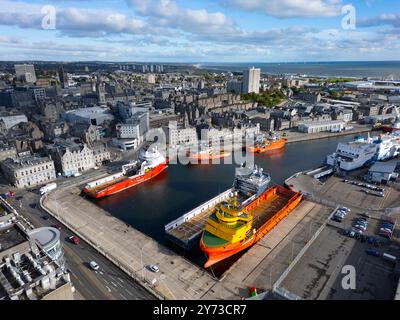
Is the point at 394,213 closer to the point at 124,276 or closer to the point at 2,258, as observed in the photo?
the point at 124,276

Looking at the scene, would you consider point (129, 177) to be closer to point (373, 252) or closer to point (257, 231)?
point (257, 231)

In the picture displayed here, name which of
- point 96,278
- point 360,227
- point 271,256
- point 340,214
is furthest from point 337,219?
point 96,278

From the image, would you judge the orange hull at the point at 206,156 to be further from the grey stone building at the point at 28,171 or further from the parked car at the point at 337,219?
the parked car at the point at 337,219

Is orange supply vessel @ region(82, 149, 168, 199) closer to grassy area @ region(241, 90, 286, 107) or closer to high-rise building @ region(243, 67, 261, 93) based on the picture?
grassy area @ region(241, 90, 286, 107)

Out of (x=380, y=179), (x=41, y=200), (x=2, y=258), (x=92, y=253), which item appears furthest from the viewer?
(x=380, y=179)

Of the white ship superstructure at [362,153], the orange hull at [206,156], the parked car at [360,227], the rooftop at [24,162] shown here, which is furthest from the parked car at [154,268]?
the white ship superstructure at [362,153]
